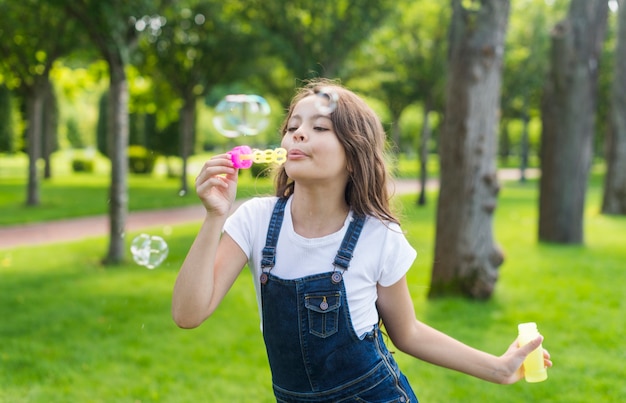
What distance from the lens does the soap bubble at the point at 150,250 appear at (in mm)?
2963

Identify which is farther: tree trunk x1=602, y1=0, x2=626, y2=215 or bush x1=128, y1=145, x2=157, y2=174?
bush x1=128, y1=145, x2=157, y2=174

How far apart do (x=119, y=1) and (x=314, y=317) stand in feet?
21.2

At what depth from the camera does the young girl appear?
5.95 ft

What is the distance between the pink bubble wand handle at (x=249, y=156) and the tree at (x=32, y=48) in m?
12.3

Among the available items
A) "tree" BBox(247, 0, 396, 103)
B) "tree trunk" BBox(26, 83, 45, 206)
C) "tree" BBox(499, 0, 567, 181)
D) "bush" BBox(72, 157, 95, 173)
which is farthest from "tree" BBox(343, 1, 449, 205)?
"bush" BBox(72, 157, 95, 173)

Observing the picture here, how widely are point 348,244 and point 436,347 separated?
45cm

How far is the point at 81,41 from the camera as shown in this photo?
46.3 feet

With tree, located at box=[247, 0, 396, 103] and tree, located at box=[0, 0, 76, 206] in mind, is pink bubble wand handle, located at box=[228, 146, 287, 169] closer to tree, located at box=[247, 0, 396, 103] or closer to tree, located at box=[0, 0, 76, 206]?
tree, located at box=[247, 0, 396, 103]

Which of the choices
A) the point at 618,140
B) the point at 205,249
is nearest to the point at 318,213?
the point at 205,249

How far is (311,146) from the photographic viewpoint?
72.2 inches

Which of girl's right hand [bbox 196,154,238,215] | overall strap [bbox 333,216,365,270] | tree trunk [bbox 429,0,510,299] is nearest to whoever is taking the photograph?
girl's right hand [bbox 196,154,238,215]

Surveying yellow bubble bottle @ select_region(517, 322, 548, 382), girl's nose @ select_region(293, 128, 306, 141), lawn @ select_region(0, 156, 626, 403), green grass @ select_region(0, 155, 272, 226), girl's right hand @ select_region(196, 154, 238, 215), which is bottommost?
lawn @ select_region(0, 156, 626, 403)

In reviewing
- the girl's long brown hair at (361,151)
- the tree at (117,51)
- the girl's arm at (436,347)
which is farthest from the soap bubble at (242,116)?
the tree at (117,51)

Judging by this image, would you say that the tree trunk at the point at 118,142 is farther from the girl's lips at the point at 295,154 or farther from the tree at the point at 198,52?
the tree at the point at 198,52
